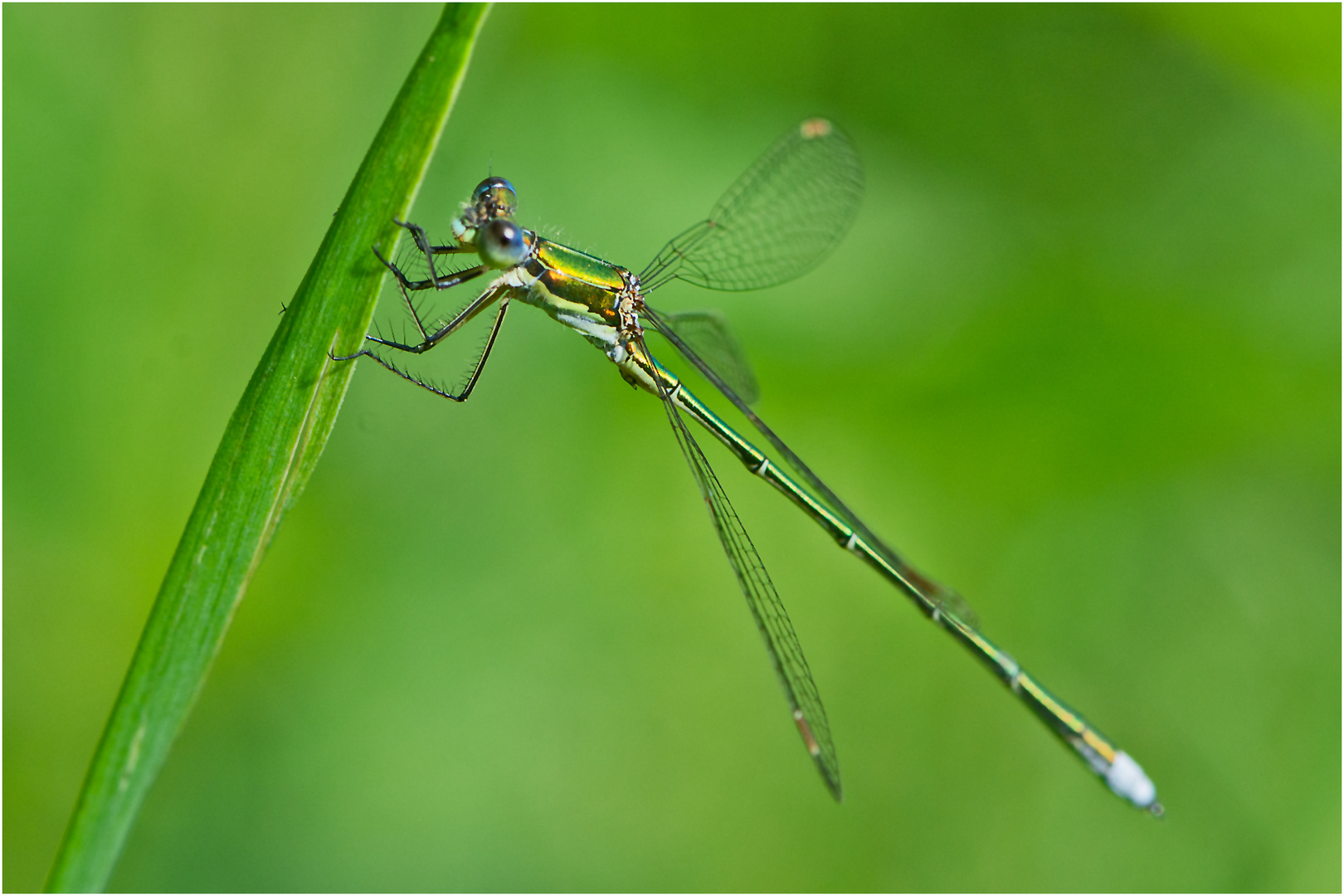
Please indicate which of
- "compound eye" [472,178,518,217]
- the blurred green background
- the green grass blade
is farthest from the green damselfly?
the green grass blade

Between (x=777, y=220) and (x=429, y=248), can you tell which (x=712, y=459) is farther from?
(x=429, y=248)

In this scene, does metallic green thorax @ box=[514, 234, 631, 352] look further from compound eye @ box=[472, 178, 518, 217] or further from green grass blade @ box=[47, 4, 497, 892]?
green grass blade @ box=[47, 4, 497, 892]

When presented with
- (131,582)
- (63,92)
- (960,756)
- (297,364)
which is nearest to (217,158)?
(63,92)

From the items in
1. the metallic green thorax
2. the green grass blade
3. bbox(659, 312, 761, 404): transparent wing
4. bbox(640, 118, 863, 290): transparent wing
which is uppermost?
bbox(640, 118, 863, 290): transparent wing

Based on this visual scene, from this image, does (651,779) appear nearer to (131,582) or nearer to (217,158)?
(131,582)

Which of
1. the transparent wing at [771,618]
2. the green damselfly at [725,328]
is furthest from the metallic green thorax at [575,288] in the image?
the transparent wing at [771,618]

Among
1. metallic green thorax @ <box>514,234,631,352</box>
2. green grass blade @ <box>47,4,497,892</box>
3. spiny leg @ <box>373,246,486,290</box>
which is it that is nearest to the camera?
green grass blade @ <box>47,4,497,892</box>

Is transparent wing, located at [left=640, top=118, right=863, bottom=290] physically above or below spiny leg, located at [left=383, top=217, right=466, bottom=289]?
above
